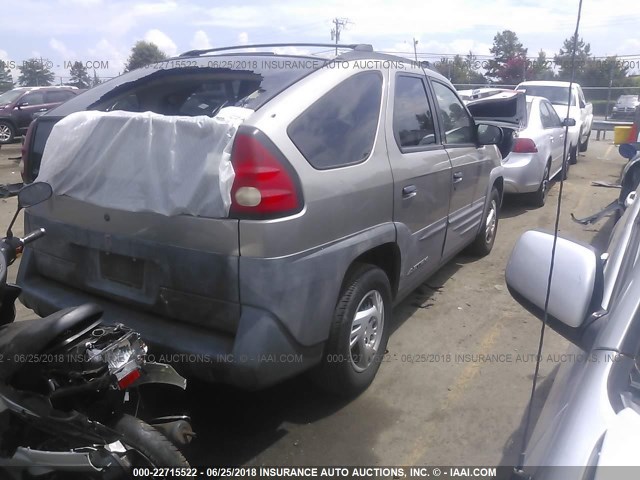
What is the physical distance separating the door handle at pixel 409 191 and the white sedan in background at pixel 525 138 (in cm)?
442

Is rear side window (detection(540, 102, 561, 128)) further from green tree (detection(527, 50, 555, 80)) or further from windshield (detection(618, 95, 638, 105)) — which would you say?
windshield (detection(618, 95, 638, 105))

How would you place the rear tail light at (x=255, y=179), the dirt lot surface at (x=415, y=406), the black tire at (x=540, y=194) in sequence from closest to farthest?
the rear tail light at (x=255, y=179) < the dirt lot surface at (x=415, y=406) < the black tire at (x=540, y=194)

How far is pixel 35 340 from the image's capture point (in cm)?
206

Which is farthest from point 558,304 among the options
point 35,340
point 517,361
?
point 517,361

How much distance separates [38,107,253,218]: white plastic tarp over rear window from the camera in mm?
2555

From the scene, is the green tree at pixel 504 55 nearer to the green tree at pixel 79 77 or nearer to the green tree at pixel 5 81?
the green tree at pixel 79 77

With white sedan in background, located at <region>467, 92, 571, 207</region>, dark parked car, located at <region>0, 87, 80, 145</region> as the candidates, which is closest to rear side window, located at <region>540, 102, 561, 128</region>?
white sedan in background, located at <region>467, 92, 571, 207</region>

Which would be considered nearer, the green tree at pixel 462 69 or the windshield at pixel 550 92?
the windshield at pixel 550 92

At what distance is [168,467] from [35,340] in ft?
2.28

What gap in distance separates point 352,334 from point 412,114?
1597mm

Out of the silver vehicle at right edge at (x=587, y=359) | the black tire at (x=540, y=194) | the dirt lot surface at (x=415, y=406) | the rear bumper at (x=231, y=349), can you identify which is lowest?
the dirt lot surface at (x=415, y=406)

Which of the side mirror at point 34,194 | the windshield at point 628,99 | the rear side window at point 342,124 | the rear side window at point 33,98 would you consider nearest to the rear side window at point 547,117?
the rear side window at point 342,124

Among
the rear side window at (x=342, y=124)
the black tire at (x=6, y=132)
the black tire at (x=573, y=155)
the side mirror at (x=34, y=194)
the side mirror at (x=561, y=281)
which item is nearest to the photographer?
the side mirror at (x=561, y=281)

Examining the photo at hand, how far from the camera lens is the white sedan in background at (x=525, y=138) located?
7.88m
